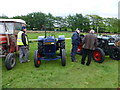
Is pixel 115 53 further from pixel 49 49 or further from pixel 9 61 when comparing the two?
pixel 9 61

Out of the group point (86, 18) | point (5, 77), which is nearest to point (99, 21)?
point (86, 18)

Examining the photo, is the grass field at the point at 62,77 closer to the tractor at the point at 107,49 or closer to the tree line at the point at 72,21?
the tractor at the point at 107,49

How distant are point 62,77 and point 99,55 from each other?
7.82ft

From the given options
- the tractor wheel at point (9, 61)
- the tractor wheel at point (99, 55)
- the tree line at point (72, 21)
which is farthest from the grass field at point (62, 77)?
the tree line at point (72, 21)

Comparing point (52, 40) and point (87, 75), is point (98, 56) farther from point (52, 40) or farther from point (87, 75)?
point (52, 40)

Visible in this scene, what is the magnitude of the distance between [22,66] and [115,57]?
14.8 ft

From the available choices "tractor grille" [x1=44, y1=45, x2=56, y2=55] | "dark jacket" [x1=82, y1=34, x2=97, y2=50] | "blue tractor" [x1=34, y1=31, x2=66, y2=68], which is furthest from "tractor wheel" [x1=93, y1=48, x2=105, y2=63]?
"tractor grille" [x1=44, y1=45, x2=56, y2=55]

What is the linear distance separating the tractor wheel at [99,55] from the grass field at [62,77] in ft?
1.15

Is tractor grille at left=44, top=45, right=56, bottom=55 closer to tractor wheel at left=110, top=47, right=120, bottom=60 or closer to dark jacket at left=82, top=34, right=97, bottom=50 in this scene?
dark jacket at left=82, top=34, right=97, bottom=50

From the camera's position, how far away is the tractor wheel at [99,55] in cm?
556

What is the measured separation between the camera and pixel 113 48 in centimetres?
608

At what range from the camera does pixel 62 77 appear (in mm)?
4203

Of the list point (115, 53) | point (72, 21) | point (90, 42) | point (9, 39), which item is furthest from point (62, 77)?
point (72, 21)

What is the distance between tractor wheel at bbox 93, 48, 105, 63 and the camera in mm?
5565
